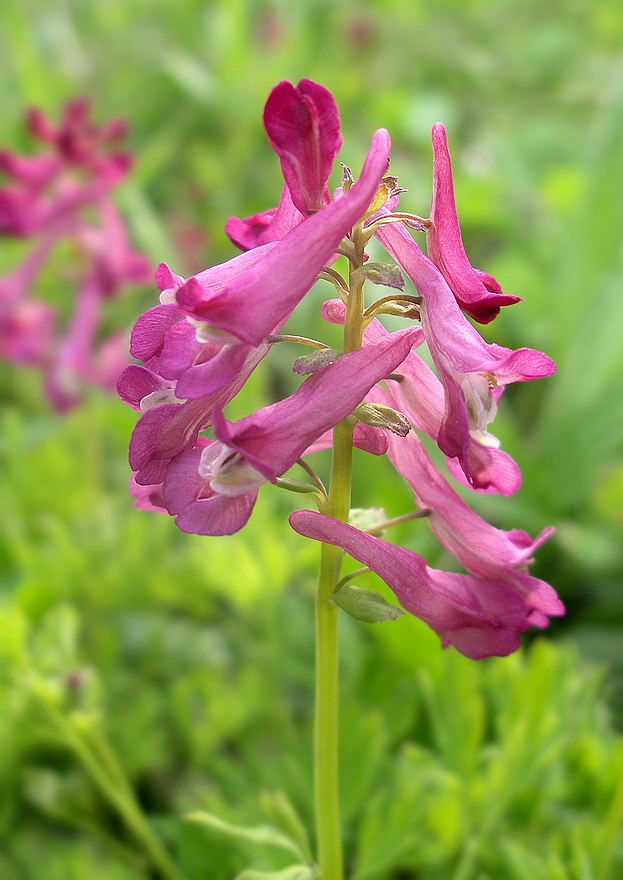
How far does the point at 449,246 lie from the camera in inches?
29.1

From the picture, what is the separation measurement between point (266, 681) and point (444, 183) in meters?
1.04

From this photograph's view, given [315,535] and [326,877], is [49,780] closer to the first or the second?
[326,877]

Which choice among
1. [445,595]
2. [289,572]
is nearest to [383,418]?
[445,595]

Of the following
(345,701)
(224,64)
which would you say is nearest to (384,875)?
(345,701)

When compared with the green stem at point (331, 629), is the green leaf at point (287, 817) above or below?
below

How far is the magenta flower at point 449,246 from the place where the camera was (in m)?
0.72

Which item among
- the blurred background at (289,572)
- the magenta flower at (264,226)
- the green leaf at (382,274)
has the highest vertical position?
the magenta flower at (264,226)

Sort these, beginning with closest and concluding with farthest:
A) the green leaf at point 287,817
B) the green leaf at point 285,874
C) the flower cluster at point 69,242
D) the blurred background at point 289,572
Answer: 1. the green leaf at point 285,874
2. the green leaf at point 287,817
3. the blurred background at point 289,572
4. the flower cluster at point 69,242

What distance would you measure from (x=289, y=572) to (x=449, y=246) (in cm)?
84

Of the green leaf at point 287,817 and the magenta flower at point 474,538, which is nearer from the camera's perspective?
the magenta flower at point 474,538

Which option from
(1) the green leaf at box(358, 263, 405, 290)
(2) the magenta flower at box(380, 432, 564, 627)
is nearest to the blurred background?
(2) the magenta flower at box(380, 432, 564, 627)

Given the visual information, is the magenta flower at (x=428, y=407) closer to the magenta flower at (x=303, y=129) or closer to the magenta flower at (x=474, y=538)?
the magenta flower at (x=474, y=538)

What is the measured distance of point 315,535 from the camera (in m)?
0.73

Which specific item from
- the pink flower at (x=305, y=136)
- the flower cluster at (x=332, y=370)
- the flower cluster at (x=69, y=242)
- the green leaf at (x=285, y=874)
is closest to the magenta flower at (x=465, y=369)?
the flower cluster at (x=332, y=370)
